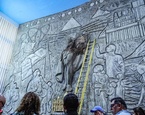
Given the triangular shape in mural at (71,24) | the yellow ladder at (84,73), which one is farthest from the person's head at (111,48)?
the triangular shape in mural at (71,24)

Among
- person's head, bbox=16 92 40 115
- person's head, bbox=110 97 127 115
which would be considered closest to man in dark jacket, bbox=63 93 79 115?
person's head, bbox=16 92 40 115

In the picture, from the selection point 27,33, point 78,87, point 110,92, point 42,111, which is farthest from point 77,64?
point 27,33

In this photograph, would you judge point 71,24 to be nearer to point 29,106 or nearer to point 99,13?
point 99,13

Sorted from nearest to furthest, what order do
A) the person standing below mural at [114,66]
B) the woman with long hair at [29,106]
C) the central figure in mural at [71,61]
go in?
the woman with long hair at [29,106] < the person standing below mural at [114,66] < the central figure in mural at [71,61]

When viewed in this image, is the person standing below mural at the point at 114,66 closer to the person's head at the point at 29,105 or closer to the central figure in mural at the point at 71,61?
the central figure in mural at the point at 71,61

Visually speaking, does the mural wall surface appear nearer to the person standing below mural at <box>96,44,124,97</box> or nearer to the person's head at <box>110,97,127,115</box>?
the person standing below mural at <box>96,44,124,97</box>

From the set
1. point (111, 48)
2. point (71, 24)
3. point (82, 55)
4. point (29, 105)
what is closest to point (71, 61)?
point (82, 55)

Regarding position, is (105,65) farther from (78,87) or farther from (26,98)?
(26,98)

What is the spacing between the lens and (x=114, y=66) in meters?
4.53

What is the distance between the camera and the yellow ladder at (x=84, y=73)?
14.8 feet

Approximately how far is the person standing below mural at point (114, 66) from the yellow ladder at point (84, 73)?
33 cm

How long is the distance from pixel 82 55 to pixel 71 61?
1.48 feet

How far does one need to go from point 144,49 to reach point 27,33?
5582mm

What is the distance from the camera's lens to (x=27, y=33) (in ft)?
24.6
